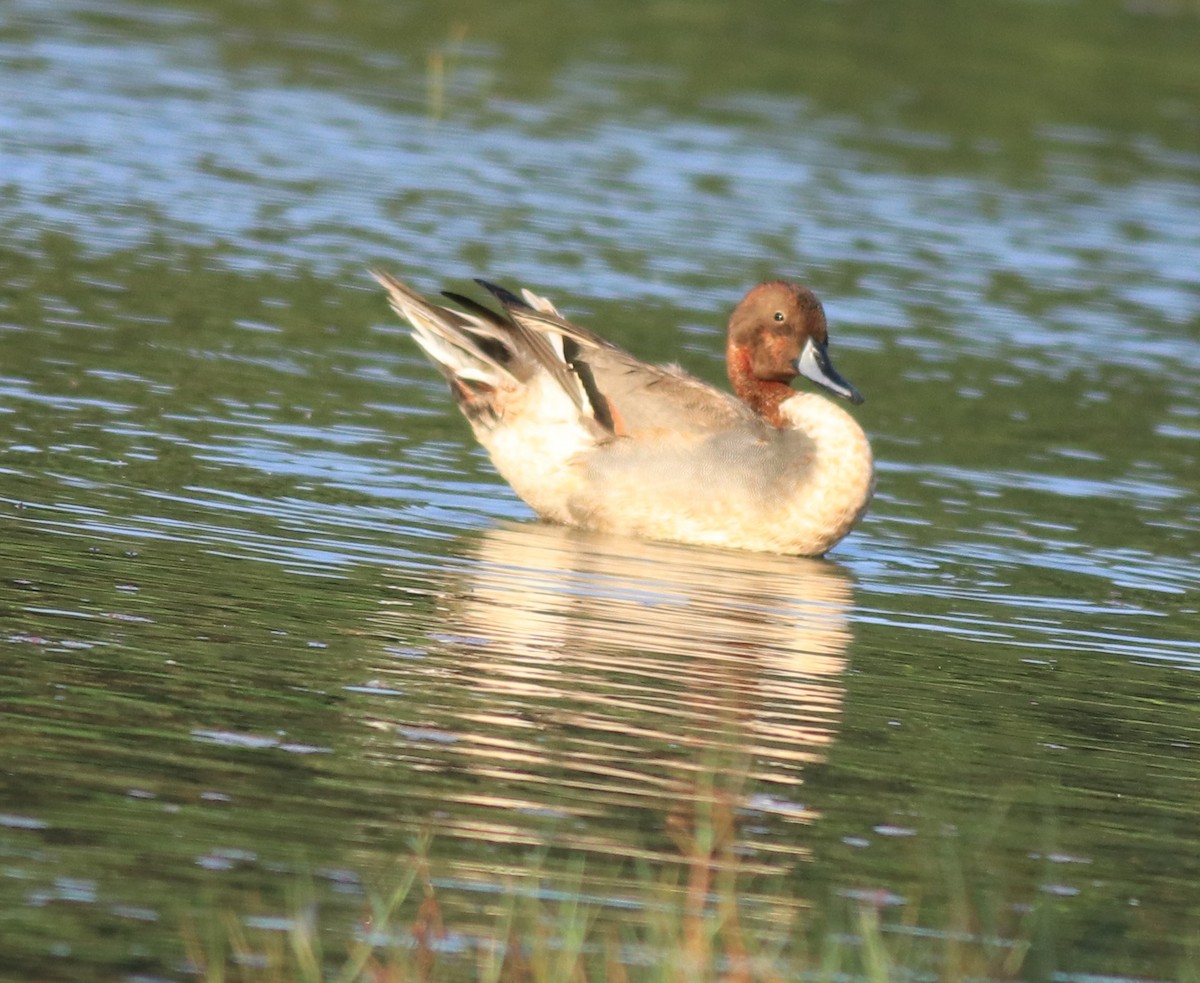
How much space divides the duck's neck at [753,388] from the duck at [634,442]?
1.04 feet

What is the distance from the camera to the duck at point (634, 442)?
10.3m

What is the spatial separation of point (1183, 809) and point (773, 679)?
4.96 feet

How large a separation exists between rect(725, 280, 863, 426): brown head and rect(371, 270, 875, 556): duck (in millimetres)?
264

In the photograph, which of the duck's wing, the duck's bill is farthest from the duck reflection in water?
the duck's bill

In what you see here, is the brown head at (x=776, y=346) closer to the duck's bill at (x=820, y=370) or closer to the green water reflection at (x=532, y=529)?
the duck's bill at (x=820, y=370)

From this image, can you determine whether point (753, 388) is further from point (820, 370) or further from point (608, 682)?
point (608, 682)

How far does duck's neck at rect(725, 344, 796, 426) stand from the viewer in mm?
11086

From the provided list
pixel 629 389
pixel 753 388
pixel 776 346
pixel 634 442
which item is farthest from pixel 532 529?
pixel 776 346

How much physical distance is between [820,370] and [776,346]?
0.24 metres

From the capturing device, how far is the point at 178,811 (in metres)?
5.81

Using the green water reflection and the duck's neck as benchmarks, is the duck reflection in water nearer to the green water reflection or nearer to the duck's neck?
the green water reflection

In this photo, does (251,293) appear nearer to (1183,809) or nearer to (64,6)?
(1183,809)

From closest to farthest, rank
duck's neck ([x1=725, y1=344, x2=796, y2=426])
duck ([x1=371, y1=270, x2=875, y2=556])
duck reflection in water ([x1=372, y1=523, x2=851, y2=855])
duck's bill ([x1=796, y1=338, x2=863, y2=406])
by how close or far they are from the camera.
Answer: duck reflection in water ([x1=372, y1=523, x2=851, y2=855]) → duck ([x1=371, y1=270, x2=875, y2=556]) → duck's bill ([x1=796, y1=338, x2=863, y2=406]) → duck's neck ([x1=725, y1=344, x2=796, y2=426])

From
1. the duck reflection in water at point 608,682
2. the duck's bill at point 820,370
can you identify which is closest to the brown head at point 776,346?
the duck's bill at point 820,370
